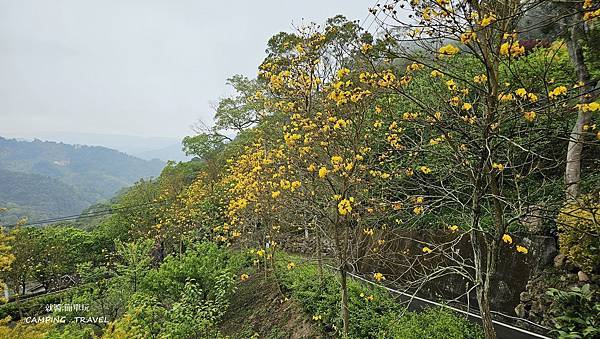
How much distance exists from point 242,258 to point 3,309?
1512cm

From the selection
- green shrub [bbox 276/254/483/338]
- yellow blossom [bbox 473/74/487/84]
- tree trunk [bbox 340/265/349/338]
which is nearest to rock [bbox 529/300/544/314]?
green shrub [bbox 276/254/483/338]

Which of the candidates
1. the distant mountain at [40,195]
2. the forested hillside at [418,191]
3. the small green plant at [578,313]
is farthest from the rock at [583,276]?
the distant mountain at [40,195]

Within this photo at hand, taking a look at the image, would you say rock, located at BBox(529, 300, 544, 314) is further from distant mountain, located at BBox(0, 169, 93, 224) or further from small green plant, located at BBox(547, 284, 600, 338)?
distant mountain, located at BBox(0, 169, 93, 224)

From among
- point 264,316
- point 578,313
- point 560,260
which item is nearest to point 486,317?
point 578,313

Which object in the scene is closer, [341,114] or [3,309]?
[341,114]

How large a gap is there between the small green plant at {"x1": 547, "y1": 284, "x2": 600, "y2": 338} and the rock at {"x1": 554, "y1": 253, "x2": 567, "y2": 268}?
0.96m

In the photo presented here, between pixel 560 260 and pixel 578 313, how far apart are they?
5.50ft

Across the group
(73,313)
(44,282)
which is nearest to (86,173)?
(44,282)

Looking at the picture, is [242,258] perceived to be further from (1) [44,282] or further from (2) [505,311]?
(1) [44,282]

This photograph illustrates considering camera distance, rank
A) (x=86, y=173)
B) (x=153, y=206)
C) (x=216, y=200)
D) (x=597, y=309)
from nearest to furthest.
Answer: (x=597, y=309)
(x=216, y=200)
(x=153, y=206)
(x=86, y=173)

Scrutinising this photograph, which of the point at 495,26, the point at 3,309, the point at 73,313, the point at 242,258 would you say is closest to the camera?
the point at 495,26

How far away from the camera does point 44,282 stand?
19203mm

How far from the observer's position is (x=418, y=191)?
24.7 feet

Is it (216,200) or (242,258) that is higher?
(216,200)
